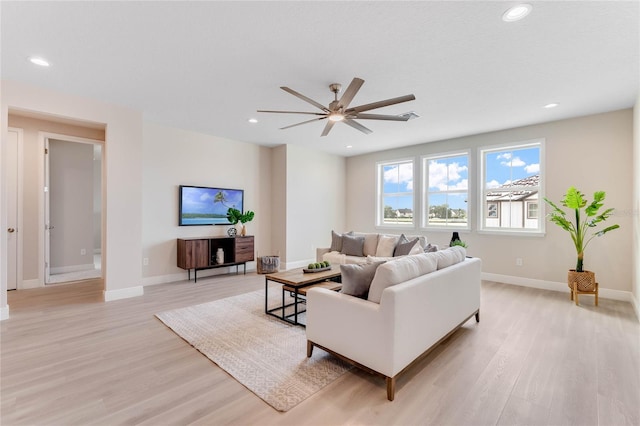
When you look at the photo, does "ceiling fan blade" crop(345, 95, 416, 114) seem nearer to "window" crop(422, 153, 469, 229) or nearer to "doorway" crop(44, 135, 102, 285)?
"window" crop(422, 153, 469, 229)

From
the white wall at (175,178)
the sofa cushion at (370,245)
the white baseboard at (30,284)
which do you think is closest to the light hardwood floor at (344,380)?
the white baseboard at (30,284)

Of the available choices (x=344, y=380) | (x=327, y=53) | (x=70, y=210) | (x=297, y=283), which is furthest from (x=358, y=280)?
(x=70, y=210)

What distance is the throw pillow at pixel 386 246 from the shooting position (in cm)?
489

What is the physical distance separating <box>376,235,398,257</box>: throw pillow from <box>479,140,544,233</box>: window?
1907 millimetres

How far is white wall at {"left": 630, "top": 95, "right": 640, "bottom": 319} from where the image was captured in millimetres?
3514

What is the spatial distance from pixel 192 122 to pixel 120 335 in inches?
132

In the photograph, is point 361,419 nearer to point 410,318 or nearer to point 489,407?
point 410,318

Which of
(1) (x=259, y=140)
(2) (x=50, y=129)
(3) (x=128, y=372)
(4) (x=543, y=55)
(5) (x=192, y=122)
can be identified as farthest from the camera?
(1) (x=259, y=140)

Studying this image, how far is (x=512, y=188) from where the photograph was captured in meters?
5.11

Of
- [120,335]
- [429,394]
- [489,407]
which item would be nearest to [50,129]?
[120,335]

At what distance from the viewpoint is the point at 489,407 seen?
1.84 m

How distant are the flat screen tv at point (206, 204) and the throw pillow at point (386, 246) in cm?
297

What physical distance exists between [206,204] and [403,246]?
3733mm

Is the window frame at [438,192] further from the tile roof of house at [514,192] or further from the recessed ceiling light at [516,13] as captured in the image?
the recessed ceiling light at [516,13]
